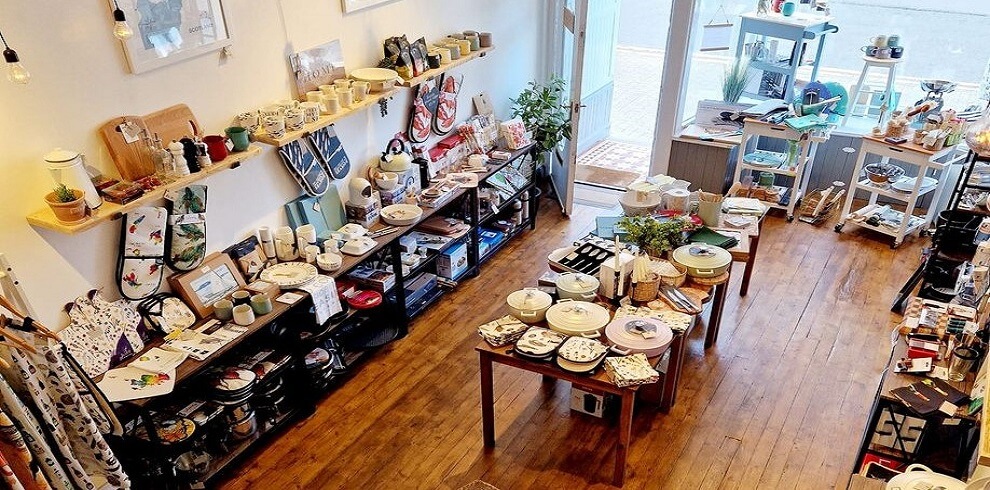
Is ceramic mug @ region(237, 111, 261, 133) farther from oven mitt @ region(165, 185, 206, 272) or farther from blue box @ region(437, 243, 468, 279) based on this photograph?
blue box @ region(437, 243, 468, 279)

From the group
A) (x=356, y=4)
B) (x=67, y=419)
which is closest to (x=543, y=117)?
(x=356, y=4)

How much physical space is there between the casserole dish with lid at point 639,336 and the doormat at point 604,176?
343 centimetres

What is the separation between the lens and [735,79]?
6195mm

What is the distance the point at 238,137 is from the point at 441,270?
6.39 feet

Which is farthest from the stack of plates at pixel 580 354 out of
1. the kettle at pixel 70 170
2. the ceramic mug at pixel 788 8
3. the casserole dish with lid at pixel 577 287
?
the ceramic mug at pixel 788 8

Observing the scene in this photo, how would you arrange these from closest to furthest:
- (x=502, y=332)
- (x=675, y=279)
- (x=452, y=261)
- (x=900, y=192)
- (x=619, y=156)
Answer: (x=502, y=332), (x=675, y=279), (x=452, y=261), (x=900, y=192), (x=619, y=156)

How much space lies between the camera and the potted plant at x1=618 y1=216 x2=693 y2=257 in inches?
155

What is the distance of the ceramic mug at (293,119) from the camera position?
3.65 metres

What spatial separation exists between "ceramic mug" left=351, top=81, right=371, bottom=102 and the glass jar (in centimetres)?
342

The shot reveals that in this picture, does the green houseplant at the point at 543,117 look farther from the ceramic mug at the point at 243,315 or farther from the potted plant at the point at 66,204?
the potted plant at the point at 66,204

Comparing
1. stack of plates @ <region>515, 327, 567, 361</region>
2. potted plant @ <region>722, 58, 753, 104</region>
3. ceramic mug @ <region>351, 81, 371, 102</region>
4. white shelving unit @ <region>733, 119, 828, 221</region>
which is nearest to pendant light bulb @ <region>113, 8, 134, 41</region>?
ceramic mug @ <region>351, 81, 371, 102</region>

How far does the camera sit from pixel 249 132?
140 inches

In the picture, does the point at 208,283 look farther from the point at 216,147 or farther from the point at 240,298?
the point at 216,147

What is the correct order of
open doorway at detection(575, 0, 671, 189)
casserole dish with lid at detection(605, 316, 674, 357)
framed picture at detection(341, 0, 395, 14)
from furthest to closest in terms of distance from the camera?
open doorway at detection(575, 0, 671, 189) → framed picture at detection(341, 0, 395, 14) → casserole dish with lid at detection(605, 316, 674, 357)
